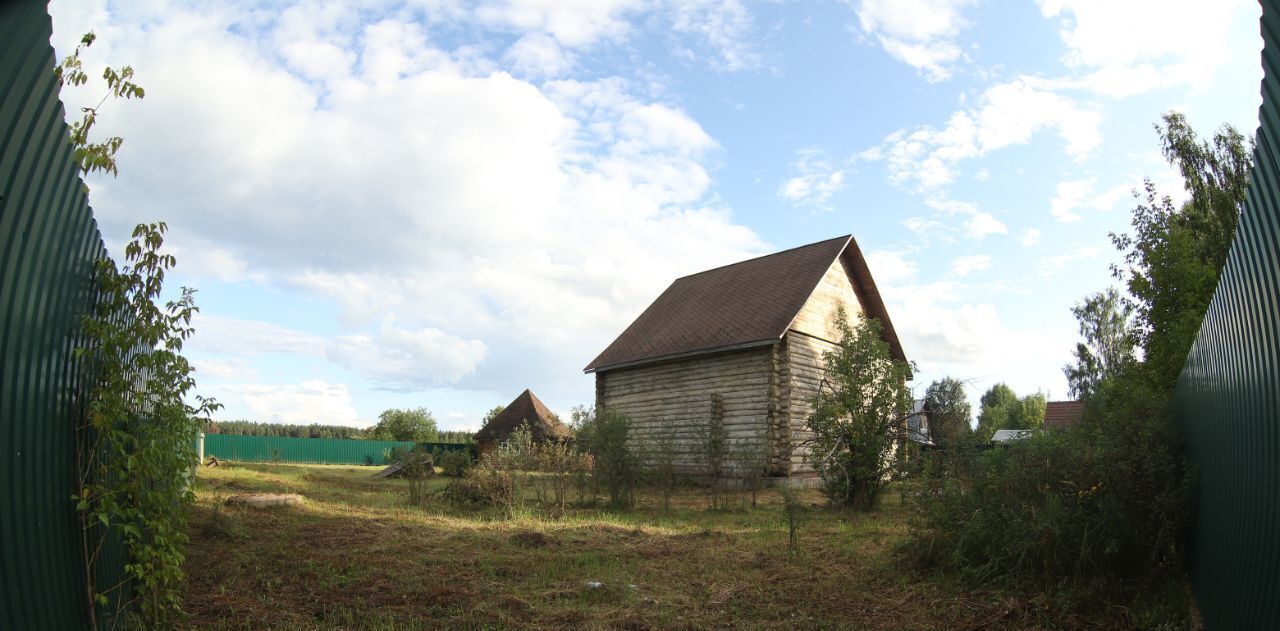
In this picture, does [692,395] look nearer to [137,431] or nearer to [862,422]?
[862,422]

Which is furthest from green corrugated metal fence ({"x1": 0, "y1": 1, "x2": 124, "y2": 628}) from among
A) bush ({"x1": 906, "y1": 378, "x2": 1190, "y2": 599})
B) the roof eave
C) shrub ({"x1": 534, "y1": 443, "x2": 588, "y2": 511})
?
the roof eave

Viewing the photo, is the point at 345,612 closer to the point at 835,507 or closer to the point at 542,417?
the point at 835,507

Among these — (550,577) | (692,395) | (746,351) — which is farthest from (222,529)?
(692,395)

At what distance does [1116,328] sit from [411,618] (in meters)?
36.3

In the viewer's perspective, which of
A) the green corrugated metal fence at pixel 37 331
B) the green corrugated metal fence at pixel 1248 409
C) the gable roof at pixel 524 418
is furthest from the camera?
the gable roof at pixel 524 418

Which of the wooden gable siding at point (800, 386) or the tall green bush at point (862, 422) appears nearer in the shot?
the tall green bush at point (862, 422)

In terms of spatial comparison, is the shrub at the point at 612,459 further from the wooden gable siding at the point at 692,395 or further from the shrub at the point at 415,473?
the shrub at the point at 415,473

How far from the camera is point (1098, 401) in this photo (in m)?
9.05

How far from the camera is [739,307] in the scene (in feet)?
71.0

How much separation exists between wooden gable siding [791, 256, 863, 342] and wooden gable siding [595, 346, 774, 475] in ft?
5.21

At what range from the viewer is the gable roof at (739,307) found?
20062mm

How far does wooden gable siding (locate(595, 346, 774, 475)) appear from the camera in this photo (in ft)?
63.8

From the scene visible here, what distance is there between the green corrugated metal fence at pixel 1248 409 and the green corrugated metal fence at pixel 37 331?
16.9 ft

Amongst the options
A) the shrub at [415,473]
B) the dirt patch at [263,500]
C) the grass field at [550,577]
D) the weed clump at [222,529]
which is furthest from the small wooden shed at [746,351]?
the weed clump at [222,529]
